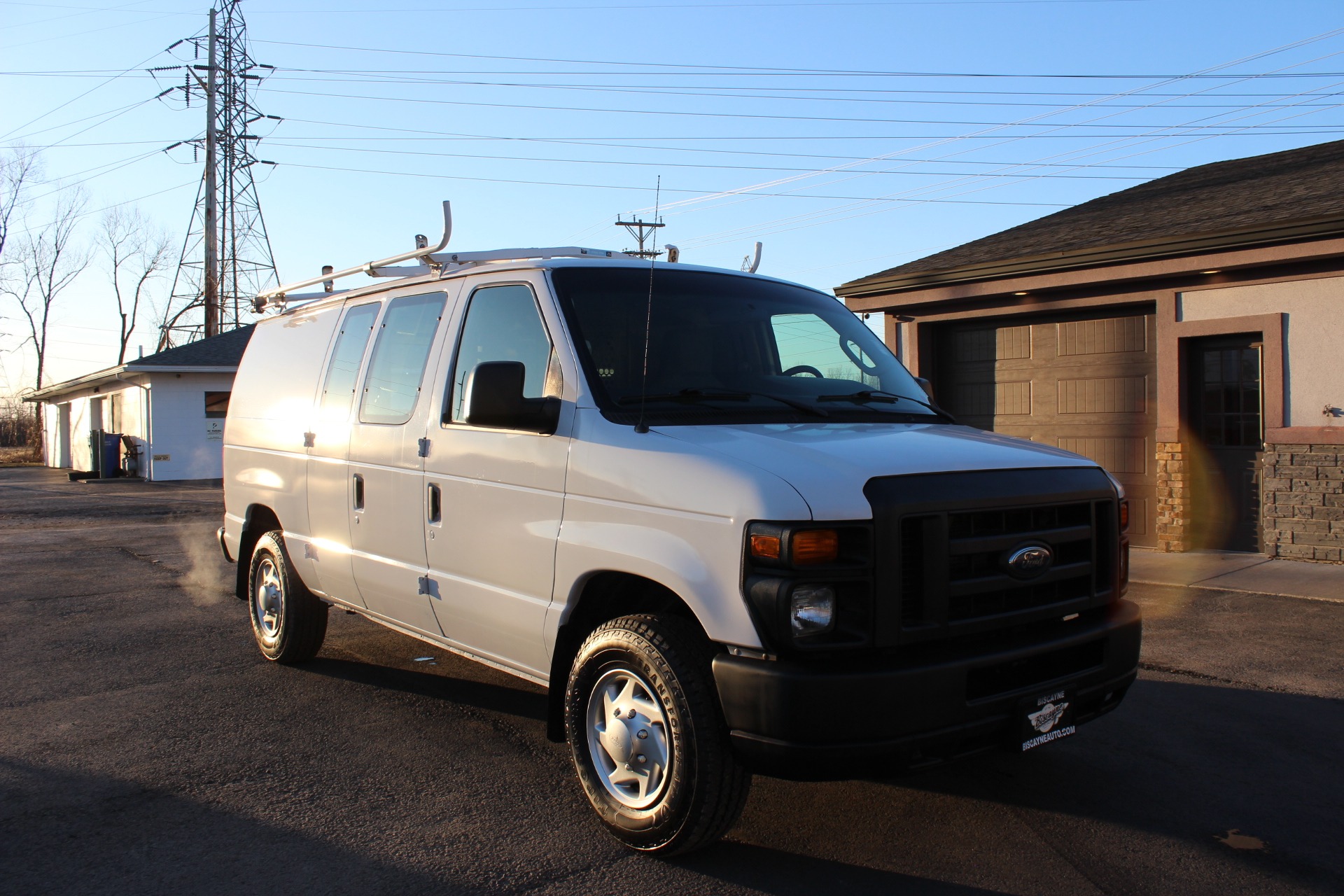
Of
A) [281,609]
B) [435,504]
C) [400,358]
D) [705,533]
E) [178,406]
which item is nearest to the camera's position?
[705,533]

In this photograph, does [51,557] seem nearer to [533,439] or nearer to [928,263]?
[533,439]

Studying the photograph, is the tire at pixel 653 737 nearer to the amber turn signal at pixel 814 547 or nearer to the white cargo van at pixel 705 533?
the white cargo van at pixel 705 533

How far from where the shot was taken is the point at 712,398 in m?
4.13

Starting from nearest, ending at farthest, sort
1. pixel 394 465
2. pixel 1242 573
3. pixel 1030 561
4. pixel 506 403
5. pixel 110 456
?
pixel 1030 561 → pixel 506 403 → pixel 394 465 → pixel 1242 573 → pixel 110 456

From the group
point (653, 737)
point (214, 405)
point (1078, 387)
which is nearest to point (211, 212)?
point (214, 405)

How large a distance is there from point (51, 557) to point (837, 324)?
1052cm

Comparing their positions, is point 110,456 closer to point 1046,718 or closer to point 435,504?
point 435,504

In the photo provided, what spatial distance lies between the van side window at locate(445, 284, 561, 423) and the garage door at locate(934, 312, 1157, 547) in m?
9.03

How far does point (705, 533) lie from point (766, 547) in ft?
0.80

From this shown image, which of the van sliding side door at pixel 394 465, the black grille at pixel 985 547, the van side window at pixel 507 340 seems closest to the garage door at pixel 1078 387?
the black grille at pixel 985 547

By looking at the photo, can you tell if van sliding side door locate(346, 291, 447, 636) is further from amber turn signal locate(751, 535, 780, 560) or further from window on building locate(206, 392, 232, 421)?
window on building locate(206, 392, 232, 421)

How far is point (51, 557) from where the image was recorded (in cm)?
1181

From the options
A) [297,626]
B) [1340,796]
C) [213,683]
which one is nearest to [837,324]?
[1340,796]

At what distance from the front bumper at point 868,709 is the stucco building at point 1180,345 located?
27.6 ft
